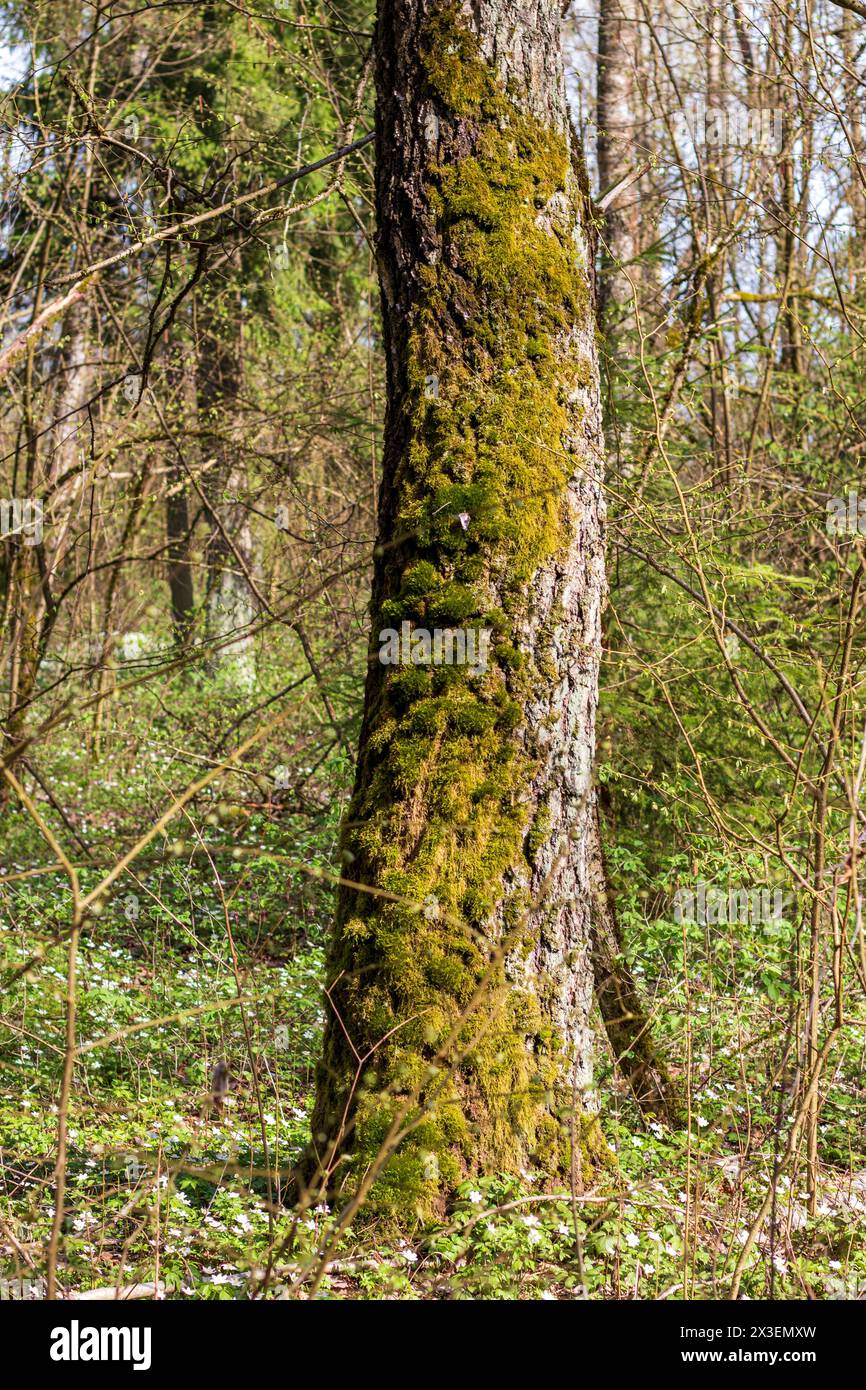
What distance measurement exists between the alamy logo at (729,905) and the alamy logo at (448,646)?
253cm

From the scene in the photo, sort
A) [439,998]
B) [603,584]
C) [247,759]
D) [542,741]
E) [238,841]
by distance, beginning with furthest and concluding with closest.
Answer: [247,759] < [238,841] < [603,584] < [542,741] < [439,998]

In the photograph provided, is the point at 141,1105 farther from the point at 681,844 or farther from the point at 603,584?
the point at 681,844

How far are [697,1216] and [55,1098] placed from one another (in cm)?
206

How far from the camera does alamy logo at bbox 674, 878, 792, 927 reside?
5.27 m

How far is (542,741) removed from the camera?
3.11m

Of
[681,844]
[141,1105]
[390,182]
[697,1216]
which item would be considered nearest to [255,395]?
[681,844]

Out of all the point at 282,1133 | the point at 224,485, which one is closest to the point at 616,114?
the point at 224,485

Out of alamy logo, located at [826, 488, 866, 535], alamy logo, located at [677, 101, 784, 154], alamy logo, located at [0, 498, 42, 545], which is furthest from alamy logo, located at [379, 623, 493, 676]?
alamy logo, located at [677, 101, 784, 154]

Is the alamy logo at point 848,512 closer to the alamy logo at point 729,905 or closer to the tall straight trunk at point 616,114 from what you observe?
the alamy logo at point 729,905

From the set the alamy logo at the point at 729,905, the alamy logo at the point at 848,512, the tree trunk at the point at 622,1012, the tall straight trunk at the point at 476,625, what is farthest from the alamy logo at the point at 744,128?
the tree trunk at the point at 622,1012

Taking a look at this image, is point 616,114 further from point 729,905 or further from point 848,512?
point 729,905

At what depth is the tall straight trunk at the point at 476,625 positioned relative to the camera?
287 cm
